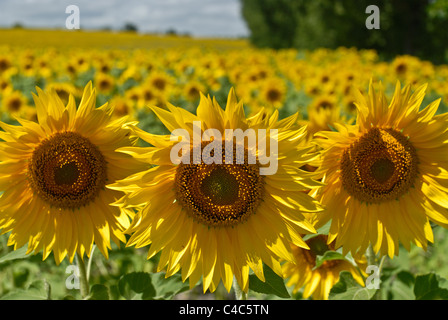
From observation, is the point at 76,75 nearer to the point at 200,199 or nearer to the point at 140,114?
the point at 140,114

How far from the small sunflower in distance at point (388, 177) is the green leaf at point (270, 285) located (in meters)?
0.26

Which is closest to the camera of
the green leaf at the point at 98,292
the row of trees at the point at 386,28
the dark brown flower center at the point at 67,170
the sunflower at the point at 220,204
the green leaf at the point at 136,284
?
the sunflower at the point at 220,204

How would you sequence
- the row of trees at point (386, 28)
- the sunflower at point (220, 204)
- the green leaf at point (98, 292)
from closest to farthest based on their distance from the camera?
1. the sunflower at point (220, 204)
2. the green leaf at point (98, 292)
3. the row of trees at point (386, 28)

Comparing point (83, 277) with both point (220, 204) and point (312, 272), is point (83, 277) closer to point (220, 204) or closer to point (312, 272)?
point (220, 204)

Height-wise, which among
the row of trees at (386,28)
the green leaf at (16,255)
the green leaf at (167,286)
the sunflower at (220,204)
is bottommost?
the green leaf at (167,286)

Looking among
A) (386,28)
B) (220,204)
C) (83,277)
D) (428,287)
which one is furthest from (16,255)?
(386,28)

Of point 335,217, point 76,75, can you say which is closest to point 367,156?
point 335,217

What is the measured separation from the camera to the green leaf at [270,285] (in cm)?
168

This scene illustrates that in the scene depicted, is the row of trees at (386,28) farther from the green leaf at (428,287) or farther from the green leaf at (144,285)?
the green leaf at (144,285)

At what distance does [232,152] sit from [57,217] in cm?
77

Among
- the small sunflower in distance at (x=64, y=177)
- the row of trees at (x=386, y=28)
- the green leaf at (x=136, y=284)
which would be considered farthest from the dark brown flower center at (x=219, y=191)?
the row of trees at (x=386, y=28)

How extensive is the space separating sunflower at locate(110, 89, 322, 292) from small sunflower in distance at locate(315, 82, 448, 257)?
181 mm

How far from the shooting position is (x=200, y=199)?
171 centimetres

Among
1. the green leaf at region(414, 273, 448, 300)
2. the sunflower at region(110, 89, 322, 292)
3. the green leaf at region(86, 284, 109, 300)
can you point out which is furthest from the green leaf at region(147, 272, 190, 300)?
the green leaf at region(414, 273, 448, 300)
